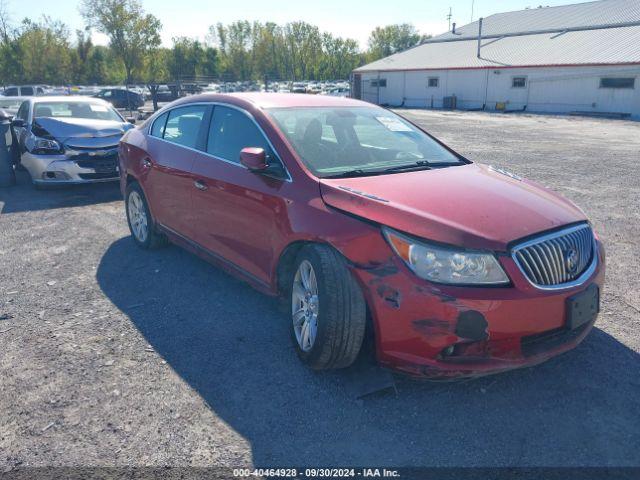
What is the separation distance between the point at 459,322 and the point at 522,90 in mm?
34547

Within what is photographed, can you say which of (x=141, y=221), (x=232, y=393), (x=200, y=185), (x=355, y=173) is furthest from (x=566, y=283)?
(x=141, y=221)

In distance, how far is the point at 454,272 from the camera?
Result: 2719 millimetres

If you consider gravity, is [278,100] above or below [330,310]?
above

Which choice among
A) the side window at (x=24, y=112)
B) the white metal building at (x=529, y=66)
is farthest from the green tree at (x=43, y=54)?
the side window at (x=24, y=112)

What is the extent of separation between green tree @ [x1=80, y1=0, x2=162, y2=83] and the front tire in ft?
149

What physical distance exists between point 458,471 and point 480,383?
81 cm

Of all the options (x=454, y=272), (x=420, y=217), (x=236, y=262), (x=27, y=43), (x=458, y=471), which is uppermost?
(x=27, y=43)

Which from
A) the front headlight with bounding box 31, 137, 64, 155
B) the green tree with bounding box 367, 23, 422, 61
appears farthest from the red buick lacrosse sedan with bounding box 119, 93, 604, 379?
the green tree with bounding box 367, 23, 422, 61

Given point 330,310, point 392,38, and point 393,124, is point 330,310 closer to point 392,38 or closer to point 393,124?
point 393,124

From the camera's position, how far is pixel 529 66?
1259 inches

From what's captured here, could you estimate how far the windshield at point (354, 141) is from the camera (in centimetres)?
370

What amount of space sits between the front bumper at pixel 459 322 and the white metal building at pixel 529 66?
30.6 m

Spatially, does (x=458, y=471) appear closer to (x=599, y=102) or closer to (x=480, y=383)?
(x=480, y=383)

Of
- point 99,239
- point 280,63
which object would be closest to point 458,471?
point 99,239
